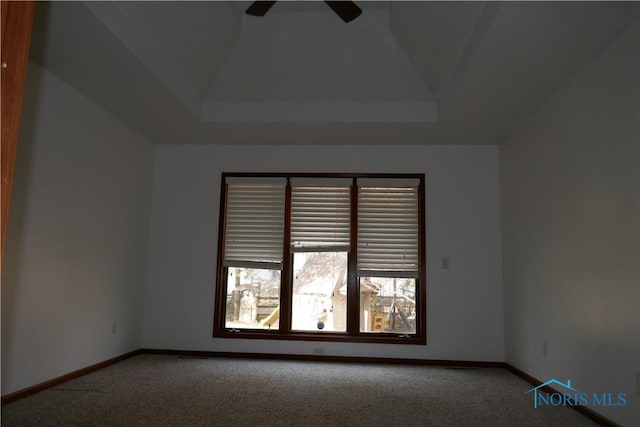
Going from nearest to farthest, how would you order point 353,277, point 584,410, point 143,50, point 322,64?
point 584,410, point 143,50, point 322,64, point 353,277

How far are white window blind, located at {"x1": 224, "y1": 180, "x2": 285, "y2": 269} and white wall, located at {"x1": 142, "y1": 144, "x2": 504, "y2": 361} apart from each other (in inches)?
8.0

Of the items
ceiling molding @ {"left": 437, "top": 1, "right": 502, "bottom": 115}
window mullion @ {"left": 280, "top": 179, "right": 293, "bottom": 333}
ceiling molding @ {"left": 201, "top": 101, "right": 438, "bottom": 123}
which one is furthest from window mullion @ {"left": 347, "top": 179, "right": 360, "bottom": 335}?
A: ceiling molding @ {"left": 437, "top": 1, "right": 502, "bottom": 115}

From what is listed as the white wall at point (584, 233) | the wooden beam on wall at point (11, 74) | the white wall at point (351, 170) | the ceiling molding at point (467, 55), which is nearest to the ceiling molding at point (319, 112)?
the ceiling molding at point (467, 55)

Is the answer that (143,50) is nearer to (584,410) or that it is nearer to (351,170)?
(351,170)

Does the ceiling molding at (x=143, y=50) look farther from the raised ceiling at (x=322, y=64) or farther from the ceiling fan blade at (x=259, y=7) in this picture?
the ceiling fan blade at (x=259, y=7)

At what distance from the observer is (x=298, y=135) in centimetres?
527

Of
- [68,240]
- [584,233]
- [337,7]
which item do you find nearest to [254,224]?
[68,240]

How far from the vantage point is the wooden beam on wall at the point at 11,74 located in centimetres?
79

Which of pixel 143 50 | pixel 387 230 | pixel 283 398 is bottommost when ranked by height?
pixel 283 398

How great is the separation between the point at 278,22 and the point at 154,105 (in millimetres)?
1536

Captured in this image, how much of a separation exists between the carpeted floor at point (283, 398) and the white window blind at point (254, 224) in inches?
53.1

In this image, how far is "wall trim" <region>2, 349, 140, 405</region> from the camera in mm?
3339

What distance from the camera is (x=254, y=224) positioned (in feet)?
18.4

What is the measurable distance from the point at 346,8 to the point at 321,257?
3.25 m
